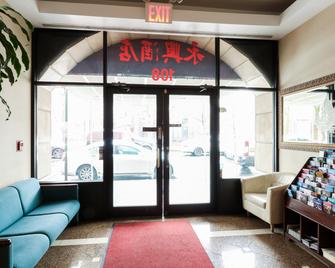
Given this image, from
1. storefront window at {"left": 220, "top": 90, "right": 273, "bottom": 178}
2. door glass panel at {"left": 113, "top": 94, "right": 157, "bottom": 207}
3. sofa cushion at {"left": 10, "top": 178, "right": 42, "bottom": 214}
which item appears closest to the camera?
sofa cushion at {"left": 10, "top": 178, "right": 42, "bottom": 214}

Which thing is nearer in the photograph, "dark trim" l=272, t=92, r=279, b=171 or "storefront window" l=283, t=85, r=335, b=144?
"storefront window" l=283, t=85, r=335, b=144

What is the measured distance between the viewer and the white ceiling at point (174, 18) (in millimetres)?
3348

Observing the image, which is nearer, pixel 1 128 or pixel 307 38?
pixel 1 128

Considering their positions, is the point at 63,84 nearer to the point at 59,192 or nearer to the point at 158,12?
the point at 59,192

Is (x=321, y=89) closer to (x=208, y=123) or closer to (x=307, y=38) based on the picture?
(x=307, y=38)

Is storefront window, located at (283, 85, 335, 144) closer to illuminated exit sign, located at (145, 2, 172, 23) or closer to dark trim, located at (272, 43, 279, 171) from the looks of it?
dark trim, located at (272, 43, 279, 171)

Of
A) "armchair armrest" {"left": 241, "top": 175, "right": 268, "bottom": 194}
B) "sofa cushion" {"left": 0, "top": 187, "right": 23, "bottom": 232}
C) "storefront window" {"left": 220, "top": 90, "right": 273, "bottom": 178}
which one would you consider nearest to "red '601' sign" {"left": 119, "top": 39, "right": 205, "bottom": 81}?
"storefront window" {"left": 220, "top": 90, "right": 273, "bottom": 178}

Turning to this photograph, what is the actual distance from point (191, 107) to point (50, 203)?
276 centimetres

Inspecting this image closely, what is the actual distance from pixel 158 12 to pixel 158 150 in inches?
86.3

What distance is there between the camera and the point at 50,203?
3.44 metres

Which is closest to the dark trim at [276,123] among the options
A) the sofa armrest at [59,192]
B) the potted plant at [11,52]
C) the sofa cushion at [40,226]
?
the sofa armrest at [59,192]

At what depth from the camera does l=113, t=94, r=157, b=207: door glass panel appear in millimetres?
4125

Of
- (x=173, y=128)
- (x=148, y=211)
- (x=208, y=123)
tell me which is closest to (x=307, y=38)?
(x=208, y=123)

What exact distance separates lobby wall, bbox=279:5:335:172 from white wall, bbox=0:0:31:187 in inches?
168
